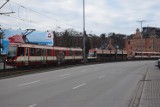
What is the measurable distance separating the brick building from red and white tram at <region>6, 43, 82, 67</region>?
393ft

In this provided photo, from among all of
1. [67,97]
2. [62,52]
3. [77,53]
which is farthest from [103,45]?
[67,97]

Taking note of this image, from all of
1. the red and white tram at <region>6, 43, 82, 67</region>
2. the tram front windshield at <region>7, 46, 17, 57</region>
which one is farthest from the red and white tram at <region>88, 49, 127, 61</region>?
the tram front windshield at <region>7, 46, 17, 57</region>

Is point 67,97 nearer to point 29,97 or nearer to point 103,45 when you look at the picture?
point 29,97

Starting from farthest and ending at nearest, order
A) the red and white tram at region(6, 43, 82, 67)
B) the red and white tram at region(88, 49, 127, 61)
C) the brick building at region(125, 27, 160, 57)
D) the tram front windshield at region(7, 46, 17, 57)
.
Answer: the brick building at region(125, 27, 160, 57) → the red and white tram at region(88, 49, 127, 61) → the tram front windshield at region(7, 46, 17, 57) → the red and white tram at region(6, 43, 82, 67)

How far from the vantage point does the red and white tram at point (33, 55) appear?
44.1m

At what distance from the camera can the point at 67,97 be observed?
16250 millimetres

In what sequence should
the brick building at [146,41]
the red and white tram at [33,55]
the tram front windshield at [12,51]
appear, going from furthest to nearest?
the brick building at [146,41] → the tram front windshield at [12,51] → the red and white tram at [33,55]

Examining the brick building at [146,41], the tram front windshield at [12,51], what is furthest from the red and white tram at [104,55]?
the brick building at [146,41]

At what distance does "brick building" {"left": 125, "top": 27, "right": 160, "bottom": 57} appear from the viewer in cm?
17900

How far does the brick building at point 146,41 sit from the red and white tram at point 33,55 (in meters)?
120

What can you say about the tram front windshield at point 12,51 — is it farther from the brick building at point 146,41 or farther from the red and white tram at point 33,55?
the brick building at point 146,41

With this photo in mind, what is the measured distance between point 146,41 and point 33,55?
140245mm

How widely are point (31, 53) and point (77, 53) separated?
2605 centimetres

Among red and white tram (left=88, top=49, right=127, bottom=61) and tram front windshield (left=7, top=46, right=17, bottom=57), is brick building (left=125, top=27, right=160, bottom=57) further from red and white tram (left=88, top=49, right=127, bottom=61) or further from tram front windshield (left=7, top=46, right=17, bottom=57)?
tram front windshield (left=7, top=46, right=17, bottom=57)
